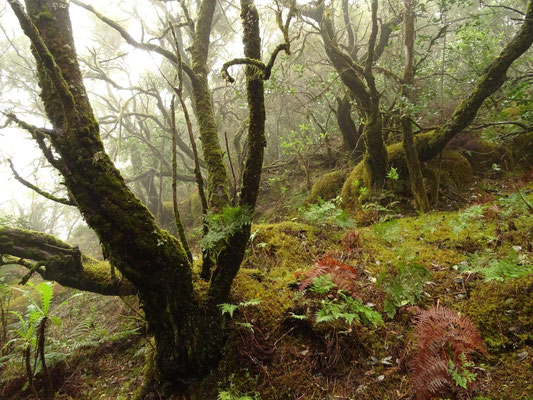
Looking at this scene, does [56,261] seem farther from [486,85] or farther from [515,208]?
[486,85]

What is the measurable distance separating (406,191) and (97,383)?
23.5ft

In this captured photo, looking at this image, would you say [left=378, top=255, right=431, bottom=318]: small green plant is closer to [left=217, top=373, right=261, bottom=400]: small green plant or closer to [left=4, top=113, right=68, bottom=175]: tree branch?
[left=217, top=373, right=261, bottom=400]: small green plant

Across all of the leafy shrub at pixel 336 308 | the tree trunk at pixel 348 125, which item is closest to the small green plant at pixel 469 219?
the leafy shrub at pixel 336 308

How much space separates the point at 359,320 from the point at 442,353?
2.17 ft

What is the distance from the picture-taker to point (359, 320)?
252cm

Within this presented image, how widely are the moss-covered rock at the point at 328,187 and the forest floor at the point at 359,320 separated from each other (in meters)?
3.05

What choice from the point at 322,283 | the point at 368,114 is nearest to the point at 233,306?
the point at 322,283

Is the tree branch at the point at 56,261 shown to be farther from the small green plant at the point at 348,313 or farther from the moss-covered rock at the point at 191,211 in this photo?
the moss-covered rock at the point at 191,211

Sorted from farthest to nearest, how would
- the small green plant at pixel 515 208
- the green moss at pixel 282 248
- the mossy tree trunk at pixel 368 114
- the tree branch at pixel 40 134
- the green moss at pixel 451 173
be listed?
1. the green moss at pixel 451 173
2. the mossy tree trunk at pixel 368 114
3. the green moss at pixel 282 248
4. the small green plant at pixel 515 208
5. the tree branch at pixel 40 134

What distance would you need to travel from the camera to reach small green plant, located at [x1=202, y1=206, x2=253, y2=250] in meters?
2.44

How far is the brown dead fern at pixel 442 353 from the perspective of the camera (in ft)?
6.75

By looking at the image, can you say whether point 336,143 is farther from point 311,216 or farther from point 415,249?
point 415,249

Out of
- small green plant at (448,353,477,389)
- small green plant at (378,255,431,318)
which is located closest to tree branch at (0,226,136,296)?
small green plant at (378,255,431,318)

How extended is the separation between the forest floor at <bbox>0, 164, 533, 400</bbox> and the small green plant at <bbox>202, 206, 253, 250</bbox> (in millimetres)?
853
